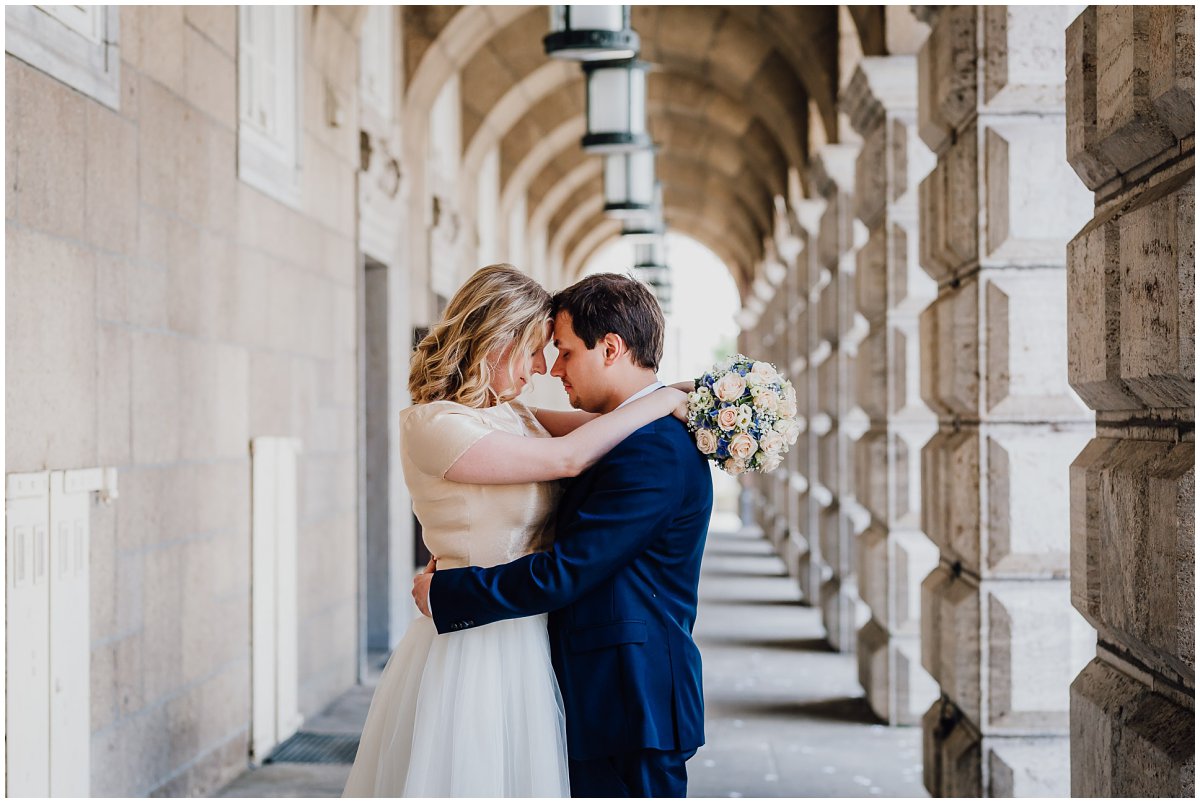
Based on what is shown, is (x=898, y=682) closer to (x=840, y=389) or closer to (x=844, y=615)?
(x=844, y=615)

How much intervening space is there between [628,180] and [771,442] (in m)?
7.23

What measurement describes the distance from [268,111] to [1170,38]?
17.0 ft

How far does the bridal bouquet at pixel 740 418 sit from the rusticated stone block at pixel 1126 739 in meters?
0.92

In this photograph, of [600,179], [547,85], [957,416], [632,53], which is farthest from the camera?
[600,179]

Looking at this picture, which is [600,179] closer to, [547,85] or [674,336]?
[547,85]

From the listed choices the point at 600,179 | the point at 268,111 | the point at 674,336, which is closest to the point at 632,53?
the point at 268,111

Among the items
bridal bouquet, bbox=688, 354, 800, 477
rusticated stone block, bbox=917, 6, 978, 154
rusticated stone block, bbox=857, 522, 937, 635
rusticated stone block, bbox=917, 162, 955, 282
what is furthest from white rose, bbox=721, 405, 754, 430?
rusticated stone block, bbox=857, 522, 937, 635

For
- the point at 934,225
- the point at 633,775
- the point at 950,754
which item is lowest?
the point at 950,754

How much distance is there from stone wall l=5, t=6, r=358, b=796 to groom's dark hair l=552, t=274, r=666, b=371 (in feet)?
6.48

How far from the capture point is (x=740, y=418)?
111 inches

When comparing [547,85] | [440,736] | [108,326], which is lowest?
[440,736]

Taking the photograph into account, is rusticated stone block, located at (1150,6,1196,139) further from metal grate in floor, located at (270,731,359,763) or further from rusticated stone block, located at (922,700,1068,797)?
metal grate in floor, located at (270,731,359,763)

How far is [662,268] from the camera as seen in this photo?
21125 millimetres

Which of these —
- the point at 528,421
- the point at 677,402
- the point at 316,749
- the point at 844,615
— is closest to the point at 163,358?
the point at 316,749
